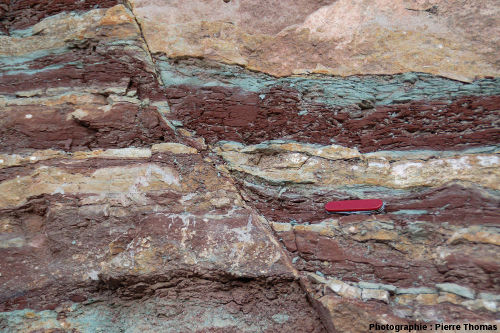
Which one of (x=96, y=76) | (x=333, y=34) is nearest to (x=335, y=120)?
(x=333, y=34)

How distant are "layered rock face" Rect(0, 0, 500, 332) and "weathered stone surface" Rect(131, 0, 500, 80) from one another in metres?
0.01

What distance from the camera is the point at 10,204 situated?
2.69 meters

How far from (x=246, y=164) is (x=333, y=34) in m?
1.13

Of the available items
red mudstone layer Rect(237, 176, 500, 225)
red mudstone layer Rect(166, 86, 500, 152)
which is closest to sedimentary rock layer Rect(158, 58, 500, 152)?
red mudstone layer Rect(166, 86, 500, 152)

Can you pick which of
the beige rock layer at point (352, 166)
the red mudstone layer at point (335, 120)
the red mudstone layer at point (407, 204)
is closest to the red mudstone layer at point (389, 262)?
the red mudstone layer at point (407, 204)

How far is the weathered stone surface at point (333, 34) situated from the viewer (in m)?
2.88

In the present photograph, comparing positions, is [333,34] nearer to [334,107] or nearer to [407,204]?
[334,107]

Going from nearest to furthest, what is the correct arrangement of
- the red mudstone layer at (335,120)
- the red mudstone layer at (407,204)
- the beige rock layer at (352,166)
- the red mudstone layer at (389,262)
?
the red mudstone layer at (389,262) < the red mudstone layer at (407,204) < the beige rock layer at (352,166) < the red mudstone layer at (335,120)

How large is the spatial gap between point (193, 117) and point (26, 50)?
53.6 inches

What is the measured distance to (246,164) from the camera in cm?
289

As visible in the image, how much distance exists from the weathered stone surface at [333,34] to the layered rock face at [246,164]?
0.01 meters

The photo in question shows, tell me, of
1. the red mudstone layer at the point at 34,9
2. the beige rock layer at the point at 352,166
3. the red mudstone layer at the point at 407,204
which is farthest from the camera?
the red mudstone layer at the point at 34,9

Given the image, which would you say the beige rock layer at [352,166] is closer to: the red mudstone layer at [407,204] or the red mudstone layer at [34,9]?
the red mudstone layer at [407,204]

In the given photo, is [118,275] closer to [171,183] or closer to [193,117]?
[171,183]
